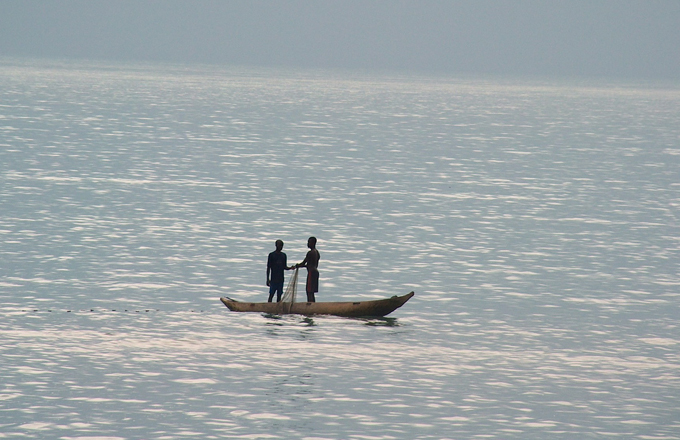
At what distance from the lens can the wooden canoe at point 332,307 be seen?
1401 inches

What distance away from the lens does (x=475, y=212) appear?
2404 inches

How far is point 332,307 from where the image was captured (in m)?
35.7

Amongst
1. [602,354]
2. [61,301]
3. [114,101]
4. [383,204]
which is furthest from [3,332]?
[114,101]

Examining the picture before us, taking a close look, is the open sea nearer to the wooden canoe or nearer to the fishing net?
the wooden canoe

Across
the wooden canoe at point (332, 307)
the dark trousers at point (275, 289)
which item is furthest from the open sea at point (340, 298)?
the dark trousers at point (275, 289)

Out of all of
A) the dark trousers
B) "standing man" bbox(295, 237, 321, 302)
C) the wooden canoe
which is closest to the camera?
"standing man" bbox(295, 237, 321, 302)

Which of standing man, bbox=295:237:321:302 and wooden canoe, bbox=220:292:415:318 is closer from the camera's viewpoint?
standing man, bbox=295:237:321:302

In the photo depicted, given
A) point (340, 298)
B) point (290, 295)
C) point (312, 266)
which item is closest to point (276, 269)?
point (290, 295)

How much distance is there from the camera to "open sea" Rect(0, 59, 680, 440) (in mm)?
26766

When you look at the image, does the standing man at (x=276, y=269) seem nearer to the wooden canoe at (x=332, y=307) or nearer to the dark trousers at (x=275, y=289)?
the dark trousers at (x=275, y=289)

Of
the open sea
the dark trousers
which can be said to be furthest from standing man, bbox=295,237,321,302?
the open sea

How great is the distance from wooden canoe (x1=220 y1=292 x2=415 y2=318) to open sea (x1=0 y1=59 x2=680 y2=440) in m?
0.40

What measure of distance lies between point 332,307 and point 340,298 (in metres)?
3.70

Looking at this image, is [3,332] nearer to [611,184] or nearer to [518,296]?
[518,296]
